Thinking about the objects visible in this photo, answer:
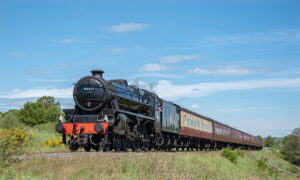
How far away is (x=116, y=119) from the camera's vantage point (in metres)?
16.2

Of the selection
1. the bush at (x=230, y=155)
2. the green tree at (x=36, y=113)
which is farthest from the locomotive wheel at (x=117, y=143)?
the green tree at (x=36, y=113)

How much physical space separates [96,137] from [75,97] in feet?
7.50

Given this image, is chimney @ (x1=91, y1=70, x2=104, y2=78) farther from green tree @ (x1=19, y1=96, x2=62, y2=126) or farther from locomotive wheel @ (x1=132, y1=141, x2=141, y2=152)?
green tree @ (x1=19, y1=96, x2=62, y2=126)

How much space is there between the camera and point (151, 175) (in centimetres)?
995

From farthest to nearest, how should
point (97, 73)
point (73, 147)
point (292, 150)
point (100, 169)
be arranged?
point (292, 150), point (97, 73), point (73, 147), point (100, 169)

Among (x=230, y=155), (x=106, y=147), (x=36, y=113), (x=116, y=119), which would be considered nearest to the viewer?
(x=106, y=147)

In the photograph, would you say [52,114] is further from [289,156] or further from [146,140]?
[146,140]

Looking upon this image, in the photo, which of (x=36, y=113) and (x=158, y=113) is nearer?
(x=158, y=113)

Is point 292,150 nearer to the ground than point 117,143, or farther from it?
nearer to the ground

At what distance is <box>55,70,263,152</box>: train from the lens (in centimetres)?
1577

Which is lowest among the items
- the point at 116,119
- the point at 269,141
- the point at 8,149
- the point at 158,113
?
the point at 8,149

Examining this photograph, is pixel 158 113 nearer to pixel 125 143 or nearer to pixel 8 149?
pixel 125 143

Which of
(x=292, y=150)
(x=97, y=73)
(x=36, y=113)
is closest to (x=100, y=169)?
(x=97, y=73)

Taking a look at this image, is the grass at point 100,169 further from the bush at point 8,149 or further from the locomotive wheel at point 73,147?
the locomotive wheel at point 73,147
